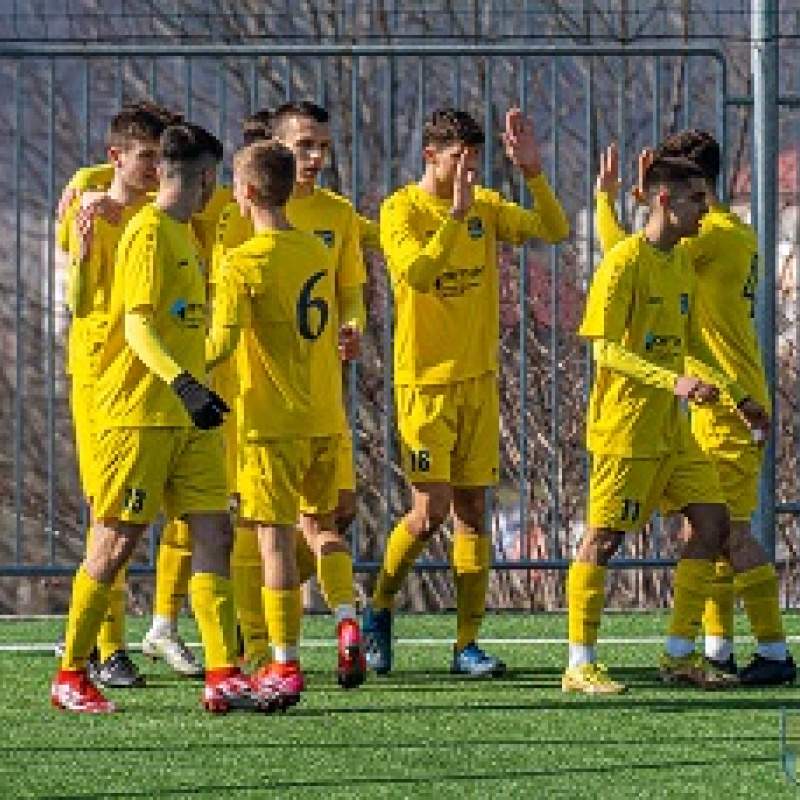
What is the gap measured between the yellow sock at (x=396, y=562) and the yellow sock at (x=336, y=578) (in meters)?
0.88

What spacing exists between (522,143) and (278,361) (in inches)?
51.0

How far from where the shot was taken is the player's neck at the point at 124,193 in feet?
36.7

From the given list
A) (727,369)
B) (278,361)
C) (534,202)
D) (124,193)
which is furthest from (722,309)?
(124,193)

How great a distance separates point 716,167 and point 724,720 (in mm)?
2226

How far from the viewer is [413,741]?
32.5 feet

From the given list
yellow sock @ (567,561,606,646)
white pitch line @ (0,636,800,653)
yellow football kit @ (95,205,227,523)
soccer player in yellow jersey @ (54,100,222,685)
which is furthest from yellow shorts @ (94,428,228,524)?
white pitch line @ (0,636,800,653)

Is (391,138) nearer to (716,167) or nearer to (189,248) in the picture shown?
(716,167)

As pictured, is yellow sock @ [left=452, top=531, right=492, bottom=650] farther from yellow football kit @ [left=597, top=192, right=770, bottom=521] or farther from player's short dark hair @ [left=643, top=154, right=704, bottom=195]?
player's short dark hair @ [left=643, top=154, right=704, bottom=195]

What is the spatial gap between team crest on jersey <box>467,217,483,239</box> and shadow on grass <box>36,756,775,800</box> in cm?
290

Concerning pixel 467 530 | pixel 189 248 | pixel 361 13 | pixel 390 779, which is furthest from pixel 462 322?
pixel 361 13

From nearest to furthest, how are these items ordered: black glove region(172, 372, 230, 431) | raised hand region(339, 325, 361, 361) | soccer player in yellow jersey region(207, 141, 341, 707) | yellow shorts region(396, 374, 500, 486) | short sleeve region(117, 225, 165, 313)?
black glove region(172, 372, 230, 431) → short sleeve region(117, 225, 165, 313) → soccer player in yellow jersey region(207, 141, 341, 707) → raised hand region(339, 325, 361, 361) → yellow shorts region(396, 374, 500, 486)

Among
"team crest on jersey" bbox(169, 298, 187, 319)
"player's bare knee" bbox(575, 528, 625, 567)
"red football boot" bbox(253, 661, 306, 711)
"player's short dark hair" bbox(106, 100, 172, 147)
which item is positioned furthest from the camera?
"player's bare knee" bbox(575, 528, 625, 567)

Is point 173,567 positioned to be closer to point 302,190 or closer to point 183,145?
point 302,190

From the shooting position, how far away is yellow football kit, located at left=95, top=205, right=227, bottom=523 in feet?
34.1
